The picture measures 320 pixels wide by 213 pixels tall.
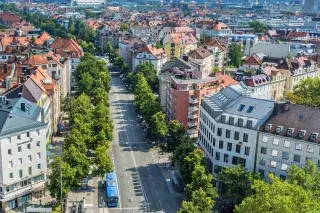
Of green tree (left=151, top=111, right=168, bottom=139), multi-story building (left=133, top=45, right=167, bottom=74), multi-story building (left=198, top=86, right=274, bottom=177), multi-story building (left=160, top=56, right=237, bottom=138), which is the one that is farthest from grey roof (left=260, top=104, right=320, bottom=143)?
multi-story building (left=133, top=45, right=167, bottom=74)

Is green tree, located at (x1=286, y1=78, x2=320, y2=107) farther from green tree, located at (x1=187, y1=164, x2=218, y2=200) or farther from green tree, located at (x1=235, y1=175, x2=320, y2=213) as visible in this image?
green tree, located at (x1=235, y1=175, x2=320, y2=213)

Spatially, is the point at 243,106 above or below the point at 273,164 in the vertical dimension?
above

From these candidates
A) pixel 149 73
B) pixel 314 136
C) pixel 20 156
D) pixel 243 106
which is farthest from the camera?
pixel 149 73

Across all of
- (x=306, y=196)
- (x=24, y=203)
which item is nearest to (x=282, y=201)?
(x=306, y=196)

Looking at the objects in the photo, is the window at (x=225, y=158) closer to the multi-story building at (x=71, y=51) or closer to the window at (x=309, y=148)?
the window at (x=309, y=148)

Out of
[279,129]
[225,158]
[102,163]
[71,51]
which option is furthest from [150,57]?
[279,129]

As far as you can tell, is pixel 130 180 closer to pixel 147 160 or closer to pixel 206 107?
pixel 147 160

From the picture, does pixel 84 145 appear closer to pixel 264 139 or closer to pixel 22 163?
pixel 22 163
